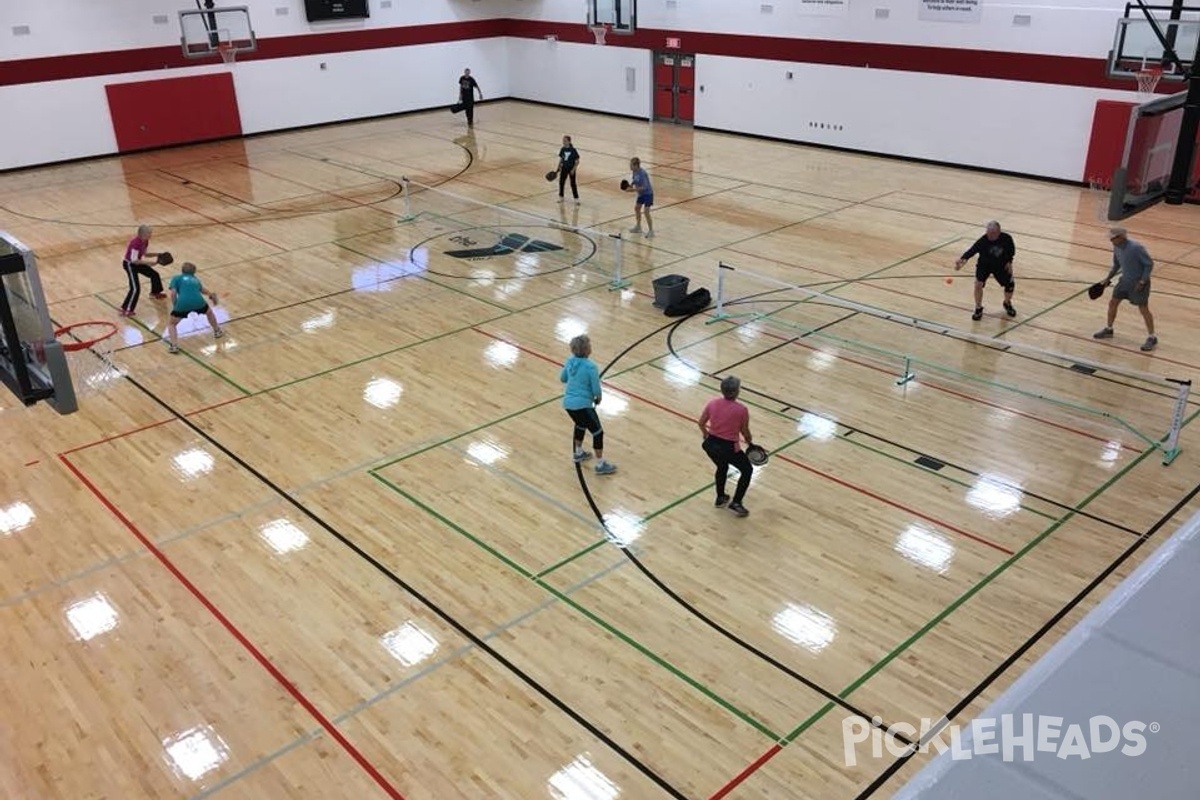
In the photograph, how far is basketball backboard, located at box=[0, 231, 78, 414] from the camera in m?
7.43

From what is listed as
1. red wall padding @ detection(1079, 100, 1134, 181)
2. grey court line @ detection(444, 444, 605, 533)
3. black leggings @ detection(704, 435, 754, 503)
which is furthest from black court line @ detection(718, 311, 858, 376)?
red wall padding @ detection(1079, 100, 1134, 181)

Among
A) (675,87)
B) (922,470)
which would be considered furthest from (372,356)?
(675,87)

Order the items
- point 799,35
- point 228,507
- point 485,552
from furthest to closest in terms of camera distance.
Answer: point 799,35, point 228,507, point 485,552

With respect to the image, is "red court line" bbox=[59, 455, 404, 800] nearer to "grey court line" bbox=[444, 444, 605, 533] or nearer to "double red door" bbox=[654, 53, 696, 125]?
"grey court line" bbox=[444, 444, 605, 533]

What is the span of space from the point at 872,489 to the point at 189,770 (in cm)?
623

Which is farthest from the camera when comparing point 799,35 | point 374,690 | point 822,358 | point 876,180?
point 799,35

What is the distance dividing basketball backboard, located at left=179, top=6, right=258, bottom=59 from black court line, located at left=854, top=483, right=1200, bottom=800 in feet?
76.6

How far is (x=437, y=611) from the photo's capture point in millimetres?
7398

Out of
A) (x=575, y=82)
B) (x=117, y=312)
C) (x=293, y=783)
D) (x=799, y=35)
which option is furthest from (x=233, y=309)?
(x=575, y=82)

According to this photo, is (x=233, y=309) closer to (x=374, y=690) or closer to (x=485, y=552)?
(x=485, y=552)

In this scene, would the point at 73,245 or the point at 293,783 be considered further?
the point at 73,245

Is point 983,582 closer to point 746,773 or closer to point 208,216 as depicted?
point 746,773

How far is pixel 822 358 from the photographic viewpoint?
11805 millimetres

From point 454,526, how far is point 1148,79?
17.3 metres
